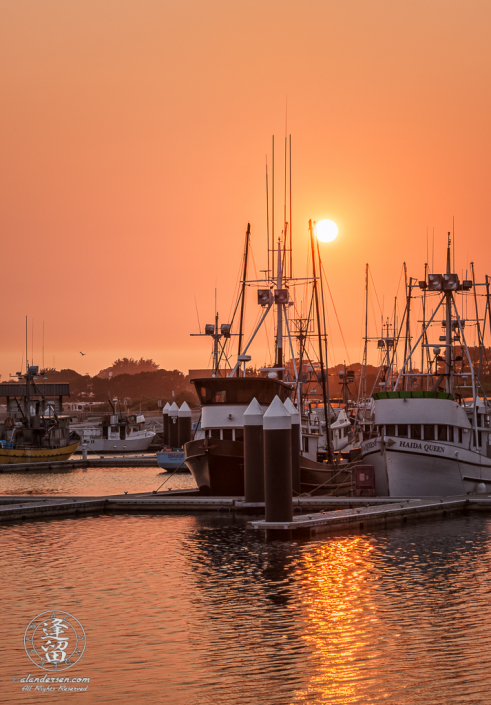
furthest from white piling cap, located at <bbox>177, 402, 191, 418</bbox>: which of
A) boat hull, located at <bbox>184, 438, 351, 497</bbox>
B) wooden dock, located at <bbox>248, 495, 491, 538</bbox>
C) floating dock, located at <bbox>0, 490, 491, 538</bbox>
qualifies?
wooden dock, located at <bbox>248, 495, 491, 538</bbox>

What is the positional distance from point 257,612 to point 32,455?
5996 centimetres

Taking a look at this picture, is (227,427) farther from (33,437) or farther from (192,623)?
(33,437)

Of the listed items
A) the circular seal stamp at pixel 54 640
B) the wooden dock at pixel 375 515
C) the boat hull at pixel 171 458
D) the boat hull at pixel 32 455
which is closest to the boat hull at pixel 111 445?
the boat hull at pixel 32 455

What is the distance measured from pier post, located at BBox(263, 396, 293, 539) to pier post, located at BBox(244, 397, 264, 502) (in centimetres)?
584

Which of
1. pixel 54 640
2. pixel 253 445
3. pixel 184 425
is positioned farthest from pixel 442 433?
pixel 184 425

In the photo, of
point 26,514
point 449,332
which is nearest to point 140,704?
point 26,514

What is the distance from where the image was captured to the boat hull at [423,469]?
133 feet

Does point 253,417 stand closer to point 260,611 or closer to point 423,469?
point 423,469

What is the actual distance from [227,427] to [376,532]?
11.1 m

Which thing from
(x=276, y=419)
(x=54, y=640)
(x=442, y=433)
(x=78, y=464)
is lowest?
(x=54, y=640)

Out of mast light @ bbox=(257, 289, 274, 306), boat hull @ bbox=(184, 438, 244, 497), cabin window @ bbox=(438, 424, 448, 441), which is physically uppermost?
mast light @ bbox=(257, 289, 274, 306)

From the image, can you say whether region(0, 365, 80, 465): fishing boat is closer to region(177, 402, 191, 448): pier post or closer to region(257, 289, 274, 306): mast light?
region(177, 402, 191, 448): pier post

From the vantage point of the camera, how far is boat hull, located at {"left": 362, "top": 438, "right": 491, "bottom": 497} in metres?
40.5

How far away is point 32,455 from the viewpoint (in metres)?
77.2
